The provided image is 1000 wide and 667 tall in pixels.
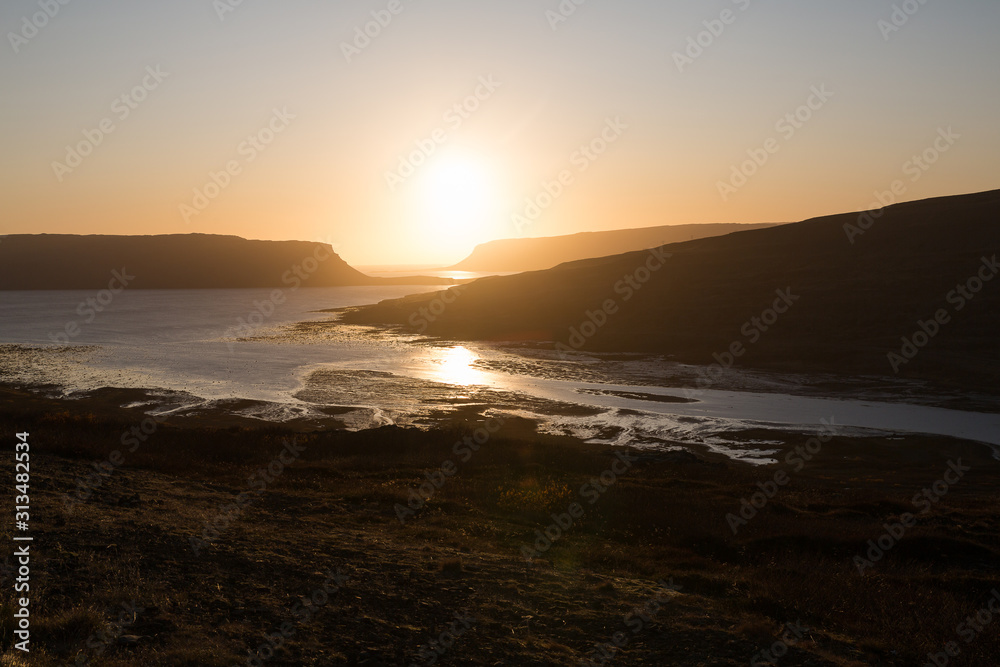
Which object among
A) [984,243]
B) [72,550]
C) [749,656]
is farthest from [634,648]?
[984,243]

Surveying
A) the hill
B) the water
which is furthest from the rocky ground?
the hill

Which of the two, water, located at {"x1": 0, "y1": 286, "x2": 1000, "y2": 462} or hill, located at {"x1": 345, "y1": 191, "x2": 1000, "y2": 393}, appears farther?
hill, located at {"x1": 345, "y1": 191, "x2": 1000, "y2": 393}

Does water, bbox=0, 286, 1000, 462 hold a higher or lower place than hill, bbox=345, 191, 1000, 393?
lower

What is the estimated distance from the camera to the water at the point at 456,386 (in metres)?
39.3

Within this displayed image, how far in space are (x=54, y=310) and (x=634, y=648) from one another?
157251 mm

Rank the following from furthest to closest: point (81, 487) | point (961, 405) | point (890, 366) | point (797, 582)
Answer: point (890, 366) < point (961, 405) < point (81, 487) < point (797, 582)

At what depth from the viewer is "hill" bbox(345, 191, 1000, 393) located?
2594 inches

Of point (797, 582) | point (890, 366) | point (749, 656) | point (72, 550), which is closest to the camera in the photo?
point (749, 656)

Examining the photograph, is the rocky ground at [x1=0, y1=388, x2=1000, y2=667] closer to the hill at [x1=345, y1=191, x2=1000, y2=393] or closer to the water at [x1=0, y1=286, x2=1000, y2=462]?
the water at [x1=0, y1=286, x2=1000, y2=462]

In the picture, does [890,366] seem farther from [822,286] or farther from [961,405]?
[822,286]

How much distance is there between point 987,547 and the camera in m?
17.5

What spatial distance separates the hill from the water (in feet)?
37.4

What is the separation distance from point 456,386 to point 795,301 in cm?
5348

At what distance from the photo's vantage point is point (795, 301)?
272ft
